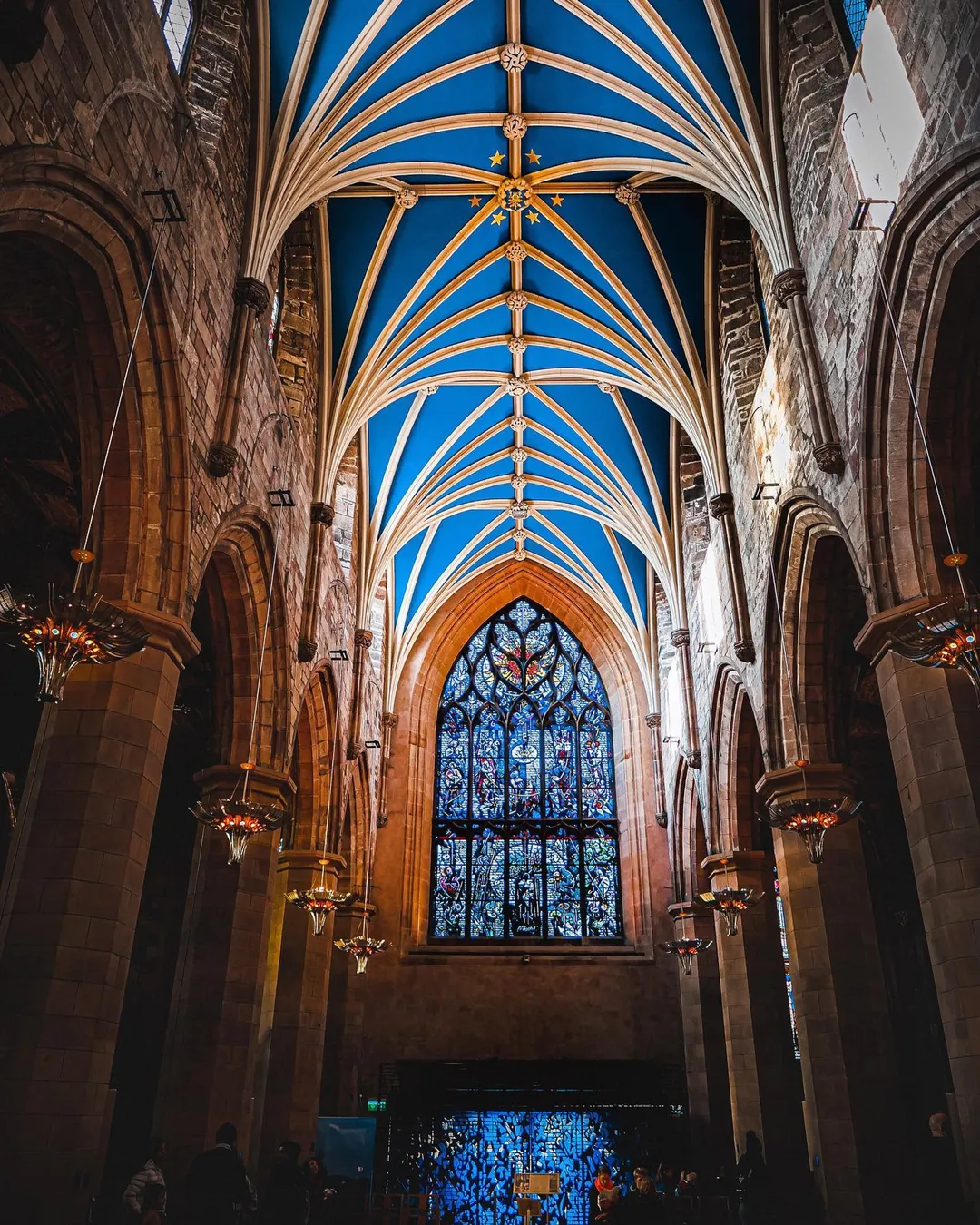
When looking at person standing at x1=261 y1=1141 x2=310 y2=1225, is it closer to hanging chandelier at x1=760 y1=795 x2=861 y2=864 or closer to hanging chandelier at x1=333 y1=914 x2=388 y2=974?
hanging chandelier at x1=760 y1=795 x2=861 y2=864

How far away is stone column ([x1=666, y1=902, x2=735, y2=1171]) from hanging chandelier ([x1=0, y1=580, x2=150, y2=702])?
1660cm

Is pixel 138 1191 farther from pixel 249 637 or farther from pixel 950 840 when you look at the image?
pixel 950 840

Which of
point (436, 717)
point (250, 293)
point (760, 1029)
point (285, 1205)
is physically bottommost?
point (285, 1205)

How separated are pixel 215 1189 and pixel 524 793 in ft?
59.0

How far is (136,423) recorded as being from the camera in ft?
33.1

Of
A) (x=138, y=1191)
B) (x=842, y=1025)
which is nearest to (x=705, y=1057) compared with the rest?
(x=842, y=1025)

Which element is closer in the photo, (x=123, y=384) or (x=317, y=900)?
(x=123, y=384)

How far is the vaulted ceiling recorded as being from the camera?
14.2 m

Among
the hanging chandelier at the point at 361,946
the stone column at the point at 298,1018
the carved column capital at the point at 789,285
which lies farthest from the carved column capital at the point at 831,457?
the hanging chandelier at the point at 361,946

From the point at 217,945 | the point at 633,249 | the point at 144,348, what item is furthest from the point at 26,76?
the point at 633,249

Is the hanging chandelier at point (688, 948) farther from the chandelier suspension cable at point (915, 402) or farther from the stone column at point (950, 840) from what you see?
the chandelier suspension cable at point (915, 402)

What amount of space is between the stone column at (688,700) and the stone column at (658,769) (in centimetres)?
413

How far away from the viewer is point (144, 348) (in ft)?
32.9

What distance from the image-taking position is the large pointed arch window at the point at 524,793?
25312 millimetres
